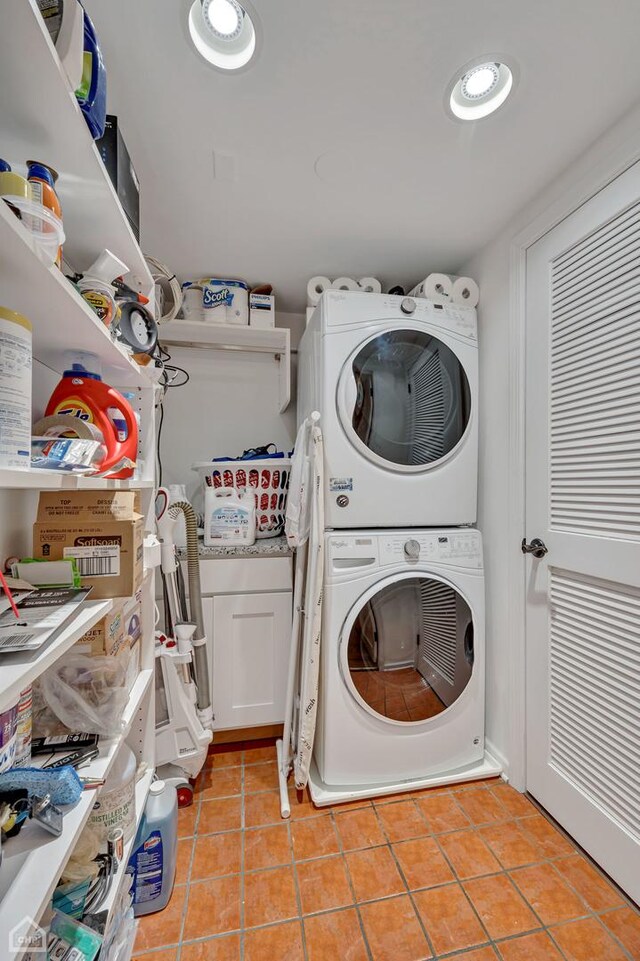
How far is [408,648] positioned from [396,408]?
936mm

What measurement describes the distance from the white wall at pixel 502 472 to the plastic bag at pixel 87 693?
1.37 metres

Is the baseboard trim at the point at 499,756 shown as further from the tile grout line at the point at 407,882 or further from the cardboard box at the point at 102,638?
the cardboard box at the point at 102,638

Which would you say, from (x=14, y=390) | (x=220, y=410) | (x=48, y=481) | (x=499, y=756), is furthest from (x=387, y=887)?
(x=220, y=410)

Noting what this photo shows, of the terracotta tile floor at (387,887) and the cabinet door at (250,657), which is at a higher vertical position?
the cabinet door at (250,657)

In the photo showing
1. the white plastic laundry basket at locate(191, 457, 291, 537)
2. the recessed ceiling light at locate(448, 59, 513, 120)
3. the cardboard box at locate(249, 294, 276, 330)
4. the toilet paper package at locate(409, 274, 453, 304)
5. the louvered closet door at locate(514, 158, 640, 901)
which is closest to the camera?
the recessed ceiling light at locate(448, 59, 513, 120)

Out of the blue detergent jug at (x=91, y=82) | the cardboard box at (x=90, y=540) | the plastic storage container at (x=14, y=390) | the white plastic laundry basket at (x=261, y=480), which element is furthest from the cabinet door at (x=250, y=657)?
the blue detergent jug at (x=91, y=82)

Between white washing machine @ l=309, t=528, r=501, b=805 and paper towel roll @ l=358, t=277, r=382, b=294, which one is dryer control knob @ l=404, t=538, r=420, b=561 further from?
paper towel roll @ l=358, t=277, r=382, b=294

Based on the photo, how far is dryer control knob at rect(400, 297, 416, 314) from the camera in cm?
157

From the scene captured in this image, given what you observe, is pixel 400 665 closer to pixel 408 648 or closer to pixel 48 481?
pixel 408 648

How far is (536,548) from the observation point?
4.66 feet

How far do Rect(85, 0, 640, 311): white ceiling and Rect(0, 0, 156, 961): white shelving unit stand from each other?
40 centimetres

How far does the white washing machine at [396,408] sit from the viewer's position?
1.52m

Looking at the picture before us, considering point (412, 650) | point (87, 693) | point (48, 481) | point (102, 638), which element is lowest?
point (412, 650)

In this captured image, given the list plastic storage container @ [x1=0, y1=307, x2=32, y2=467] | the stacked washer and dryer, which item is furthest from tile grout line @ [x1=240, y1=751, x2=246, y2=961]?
plastic storage container @ [x1=0, y1=307, x2=32, y2=467]
